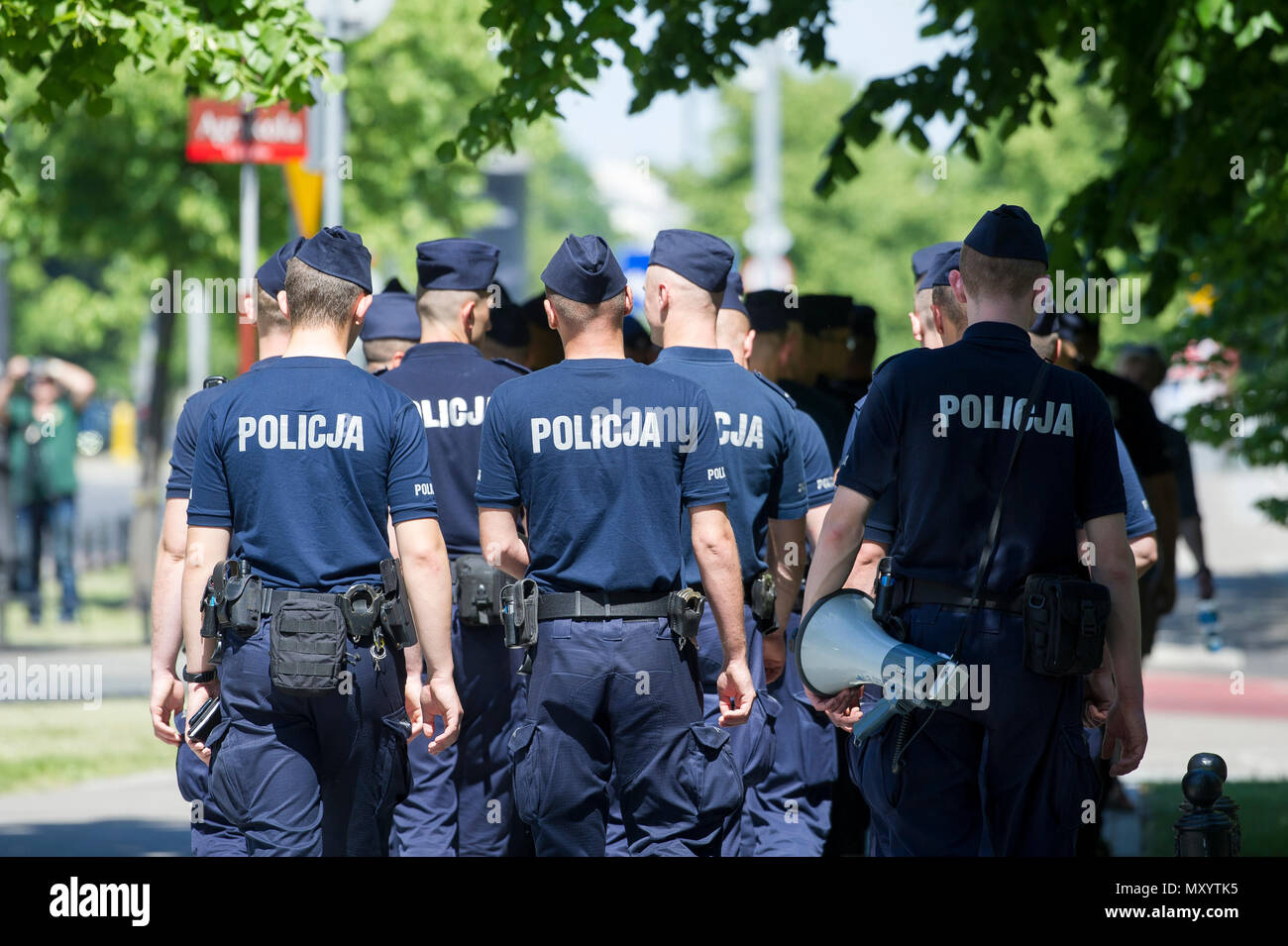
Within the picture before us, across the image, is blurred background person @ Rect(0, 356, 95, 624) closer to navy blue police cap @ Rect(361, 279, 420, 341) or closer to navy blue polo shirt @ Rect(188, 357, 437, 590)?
navy blue police cap @ Rect(361, 279, 420, 341)

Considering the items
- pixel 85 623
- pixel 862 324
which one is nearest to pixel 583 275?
pixel 862 324

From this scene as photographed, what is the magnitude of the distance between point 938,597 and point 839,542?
300 millimetres

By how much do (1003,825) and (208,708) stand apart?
7.19 ft

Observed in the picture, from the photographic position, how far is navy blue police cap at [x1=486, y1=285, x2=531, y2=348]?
25.7 ft

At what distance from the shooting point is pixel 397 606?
492 cm

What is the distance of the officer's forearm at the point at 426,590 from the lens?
4961 mm

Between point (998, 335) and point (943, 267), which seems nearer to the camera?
point (998, 335)

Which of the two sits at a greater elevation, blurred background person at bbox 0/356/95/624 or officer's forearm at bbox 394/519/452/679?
blurred background person at bbox 0/356/95/624

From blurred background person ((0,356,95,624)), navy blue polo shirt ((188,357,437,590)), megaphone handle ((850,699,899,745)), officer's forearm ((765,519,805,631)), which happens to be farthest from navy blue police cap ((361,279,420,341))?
blurred background person ((0,356,95,624))

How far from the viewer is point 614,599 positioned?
200 inches

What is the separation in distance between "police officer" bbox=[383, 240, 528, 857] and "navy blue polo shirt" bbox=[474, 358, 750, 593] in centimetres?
113

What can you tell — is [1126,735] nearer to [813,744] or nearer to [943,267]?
[943,267]
